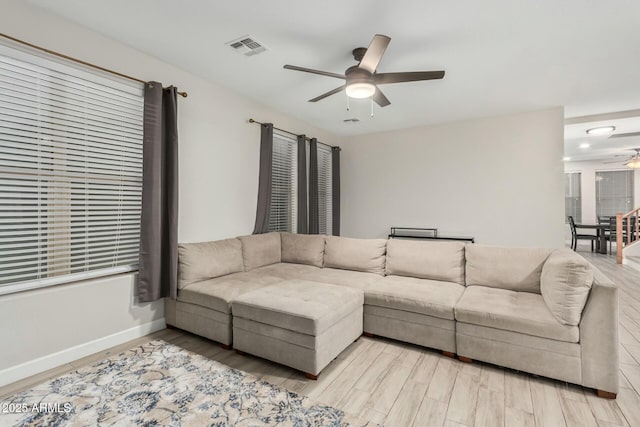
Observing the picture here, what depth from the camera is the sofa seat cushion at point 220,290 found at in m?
2.61

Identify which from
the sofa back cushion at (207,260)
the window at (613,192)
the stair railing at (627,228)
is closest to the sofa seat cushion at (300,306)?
the sofa back cushion at (207,260)

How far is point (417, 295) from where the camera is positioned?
2.65m

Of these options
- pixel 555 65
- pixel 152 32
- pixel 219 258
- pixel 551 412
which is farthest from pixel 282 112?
pixel 551 412

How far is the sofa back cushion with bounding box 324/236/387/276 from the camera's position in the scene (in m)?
3.47

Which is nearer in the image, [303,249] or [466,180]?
[303,249]

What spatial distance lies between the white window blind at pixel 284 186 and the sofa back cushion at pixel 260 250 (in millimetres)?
527

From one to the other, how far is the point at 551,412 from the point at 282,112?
4427 millimetres

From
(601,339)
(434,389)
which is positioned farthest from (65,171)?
(601,339)

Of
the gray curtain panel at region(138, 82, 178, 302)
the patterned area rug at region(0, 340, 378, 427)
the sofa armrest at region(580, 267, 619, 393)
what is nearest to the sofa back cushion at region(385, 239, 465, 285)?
the sofa armrest at region(580, 267, 619, 393)

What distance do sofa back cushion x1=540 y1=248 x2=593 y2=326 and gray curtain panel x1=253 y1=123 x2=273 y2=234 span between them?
322cm

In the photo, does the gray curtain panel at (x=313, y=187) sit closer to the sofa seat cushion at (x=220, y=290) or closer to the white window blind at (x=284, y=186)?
the white window blind at (x=284, y=186)

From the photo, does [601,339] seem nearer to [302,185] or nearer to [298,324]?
[298,324]

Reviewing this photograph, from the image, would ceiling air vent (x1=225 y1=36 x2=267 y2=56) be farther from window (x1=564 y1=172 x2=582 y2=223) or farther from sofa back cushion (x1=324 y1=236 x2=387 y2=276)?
window (x1=564 y1=172 x2=582 y2=223)

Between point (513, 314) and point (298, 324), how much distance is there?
160cm
